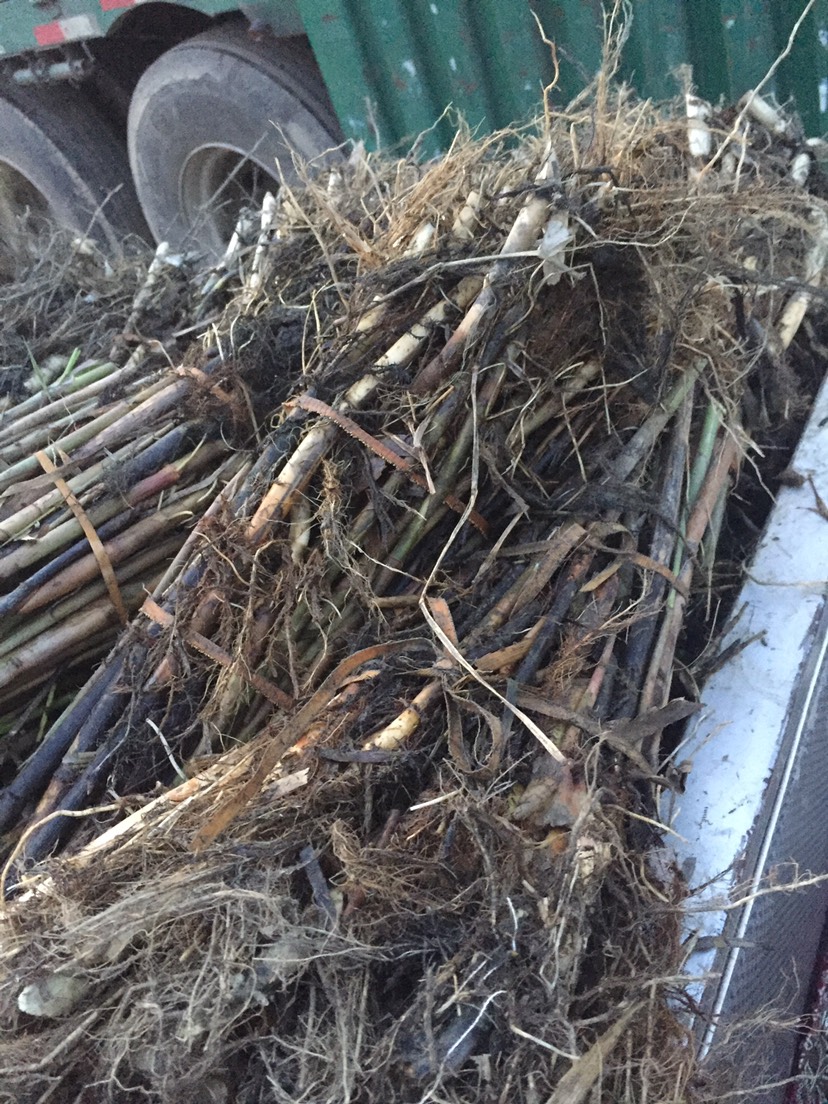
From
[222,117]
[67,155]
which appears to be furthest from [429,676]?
[67,155]

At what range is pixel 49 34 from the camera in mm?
3703

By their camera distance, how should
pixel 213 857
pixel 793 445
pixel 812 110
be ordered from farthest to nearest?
pixel 812 110
pixel 793 445
pixel 213 857

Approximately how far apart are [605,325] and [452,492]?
420 mm

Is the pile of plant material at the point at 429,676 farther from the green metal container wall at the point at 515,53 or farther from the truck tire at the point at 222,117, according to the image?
the truck tire at the point at 222,117

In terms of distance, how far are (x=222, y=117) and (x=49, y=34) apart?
104 centimetres

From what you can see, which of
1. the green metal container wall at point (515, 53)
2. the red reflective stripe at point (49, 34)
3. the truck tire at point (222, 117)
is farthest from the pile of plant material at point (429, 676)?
the red reflective stripe at point (49, 34)

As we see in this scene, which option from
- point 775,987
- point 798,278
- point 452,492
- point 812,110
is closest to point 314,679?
point 452,492

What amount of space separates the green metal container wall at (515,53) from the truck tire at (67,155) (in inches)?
56.7

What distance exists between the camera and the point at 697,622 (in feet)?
5.42

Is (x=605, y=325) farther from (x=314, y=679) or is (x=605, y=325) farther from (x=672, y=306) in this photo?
(x=314, y=679)

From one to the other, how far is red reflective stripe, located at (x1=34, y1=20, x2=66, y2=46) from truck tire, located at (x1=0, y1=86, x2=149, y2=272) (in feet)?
0.90

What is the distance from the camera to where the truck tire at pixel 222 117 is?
324 cm

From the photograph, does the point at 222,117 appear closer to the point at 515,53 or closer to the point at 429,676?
the point at 515,53

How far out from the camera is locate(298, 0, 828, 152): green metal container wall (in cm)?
261
